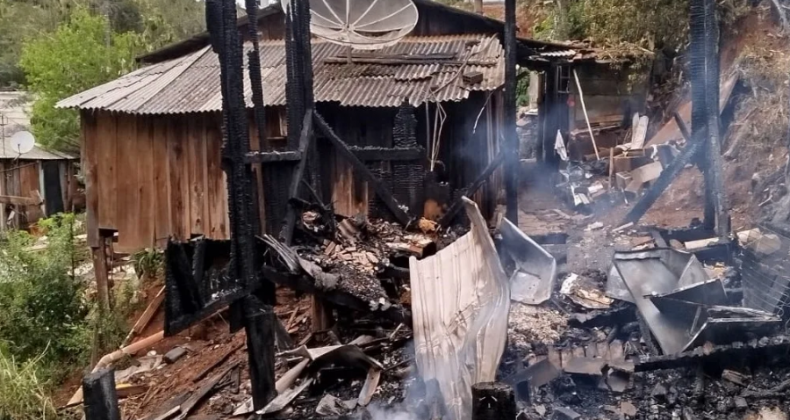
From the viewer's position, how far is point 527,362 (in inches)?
188

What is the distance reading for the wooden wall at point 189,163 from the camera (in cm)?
916

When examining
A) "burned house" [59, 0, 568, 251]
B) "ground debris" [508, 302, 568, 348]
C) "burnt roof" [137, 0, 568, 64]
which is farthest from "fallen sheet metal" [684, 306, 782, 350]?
"burnt roof" [137, 0, 568, 64]

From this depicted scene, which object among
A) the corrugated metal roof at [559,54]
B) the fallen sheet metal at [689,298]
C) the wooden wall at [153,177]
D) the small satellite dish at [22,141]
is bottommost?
the fallen sheet metal at [689,298]

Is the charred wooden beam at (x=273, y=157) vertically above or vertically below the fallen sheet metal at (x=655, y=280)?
above

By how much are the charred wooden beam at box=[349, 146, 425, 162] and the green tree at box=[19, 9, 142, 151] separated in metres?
13.5

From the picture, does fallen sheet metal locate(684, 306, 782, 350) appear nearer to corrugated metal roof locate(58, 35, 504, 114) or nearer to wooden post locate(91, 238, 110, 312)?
corrugated metal roof locate(58, 35, 504, 114)

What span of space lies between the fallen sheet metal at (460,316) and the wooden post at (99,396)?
1882mm

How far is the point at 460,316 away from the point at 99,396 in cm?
246

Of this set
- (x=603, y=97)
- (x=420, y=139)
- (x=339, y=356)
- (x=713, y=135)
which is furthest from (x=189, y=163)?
(x=603, y=97)

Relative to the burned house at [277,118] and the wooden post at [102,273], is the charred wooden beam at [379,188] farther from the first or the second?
the wooden post at [102,273]

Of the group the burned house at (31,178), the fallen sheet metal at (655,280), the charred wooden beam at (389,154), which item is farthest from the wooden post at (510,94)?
the burned house at (31,178)

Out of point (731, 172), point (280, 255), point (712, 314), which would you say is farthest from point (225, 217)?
point (731, 172)

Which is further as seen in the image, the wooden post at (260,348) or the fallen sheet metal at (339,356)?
the fallen sheet metal at (339,356)

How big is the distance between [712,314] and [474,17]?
6.67 metres
